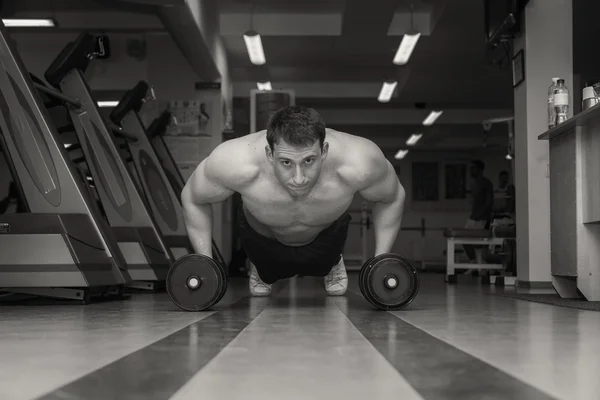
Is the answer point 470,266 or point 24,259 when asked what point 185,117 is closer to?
point 470,266

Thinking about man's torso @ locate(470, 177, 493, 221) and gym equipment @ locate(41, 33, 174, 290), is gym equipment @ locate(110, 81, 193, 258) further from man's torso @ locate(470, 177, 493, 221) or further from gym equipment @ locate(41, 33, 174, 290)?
man's torso @ locate(470, 177, 493, 221)

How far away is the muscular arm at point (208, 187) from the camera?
3.09 meters

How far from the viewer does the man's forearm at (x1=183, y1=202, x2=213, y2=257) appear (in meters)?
3.32

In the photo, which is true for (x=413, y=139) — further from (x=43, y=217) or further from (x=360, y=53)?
(x=43, y=217)

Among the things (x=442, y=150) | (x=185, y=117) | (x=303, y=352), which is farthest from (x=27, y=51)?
(x=442, y=150)

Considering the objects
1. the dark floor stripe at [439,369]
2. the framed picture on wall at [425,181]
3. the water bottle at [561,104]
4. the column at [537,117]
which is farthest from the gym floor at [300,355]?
the framed picture on wall at [425,181]

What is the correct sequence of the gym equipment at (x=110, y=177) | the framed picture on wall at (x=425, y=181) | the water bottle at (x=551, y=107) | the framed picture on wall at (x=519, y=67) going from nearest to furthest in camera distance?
the water bottle at (x=551, y=107)
the gym equipment at (x=110, y=177)
the framed picture on wall at (x=519, y=67)
the framed picture on wall at (x=425, y=181)

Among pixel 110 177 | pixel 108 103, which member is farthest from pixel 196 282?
pixel 108 103

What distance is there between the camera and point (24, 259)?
3729 mm

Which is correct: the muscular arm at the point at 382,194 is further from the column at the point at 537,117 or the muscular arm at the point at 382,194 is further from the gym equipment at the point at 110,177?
the gym equipment at the point at 110,177

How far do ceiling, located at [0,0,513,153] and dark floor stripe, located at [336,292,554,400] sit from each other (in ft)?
14.2

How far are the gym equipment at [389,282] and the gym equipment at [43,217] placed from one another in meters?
1.59

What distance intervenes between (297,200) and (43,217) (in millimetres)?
1512

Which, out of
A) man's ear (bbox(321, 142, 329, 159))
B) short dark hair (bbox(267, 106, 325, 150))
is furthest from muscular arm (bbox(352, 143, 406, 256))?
short dark hair (bbox(267, 106, 325, 150))
